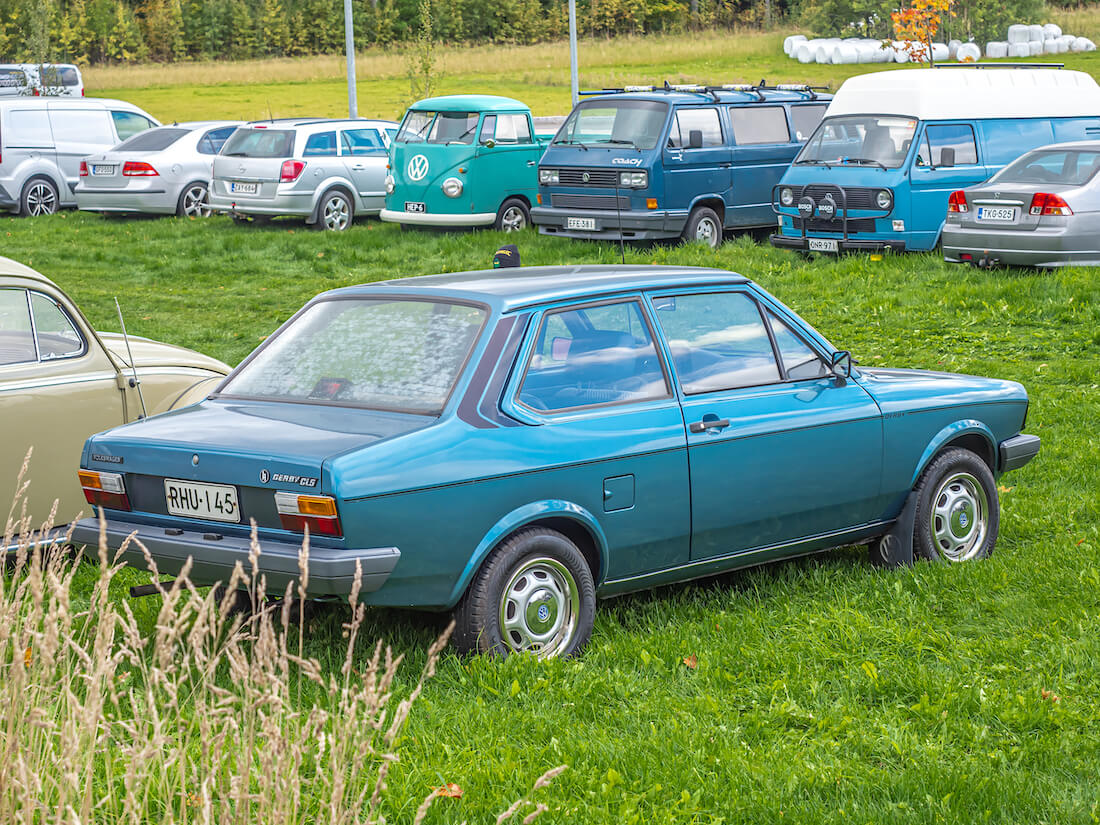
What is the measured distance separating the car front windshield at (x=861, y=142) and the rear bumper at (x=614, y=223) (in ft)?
5.79

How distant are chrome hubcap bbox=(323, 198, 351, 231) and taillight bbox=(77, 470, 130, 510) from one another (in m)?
17.1

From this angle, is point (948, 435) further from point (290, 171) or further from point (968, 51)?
point (968, 51)

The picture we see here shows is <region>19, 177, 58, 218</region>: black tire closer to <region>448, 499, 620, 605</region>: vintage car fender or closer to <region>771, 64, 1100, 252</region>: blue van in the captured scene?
<region>771, 64, 1100, 252</region>: blue van

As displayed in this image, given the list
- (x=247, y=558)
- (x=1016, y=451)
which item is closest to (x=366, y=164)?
(x=1016, y=451)

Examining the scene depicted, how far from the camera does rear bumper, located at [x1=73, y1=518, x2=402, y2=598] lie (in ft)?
16.2

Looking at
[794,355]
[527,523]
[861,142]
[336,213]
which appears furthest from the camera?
[336,213]

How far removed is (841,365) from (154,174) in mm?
19274

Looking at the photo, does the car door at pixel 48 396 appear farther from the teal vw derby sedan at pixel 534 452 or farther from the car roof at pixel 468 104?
the car roof at pixel 468 104

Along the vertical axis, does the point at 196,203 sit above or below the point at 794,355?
below

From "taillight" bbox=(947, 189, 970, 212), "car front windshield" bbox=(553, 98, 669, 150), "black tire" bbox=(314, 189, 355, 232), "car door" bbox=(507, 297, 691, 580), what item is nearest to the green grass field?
"car door" bbox=(507, 297, 691, 580)

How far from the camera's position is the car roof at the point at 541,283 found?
5887 millimetres

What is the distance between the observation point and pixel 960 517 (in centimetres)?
713

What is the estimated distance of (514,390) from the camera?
556 cm

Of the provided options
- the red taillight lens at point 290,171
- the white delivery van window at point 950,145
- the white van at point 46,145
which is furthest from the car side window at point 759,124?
the white van at point 46,145
